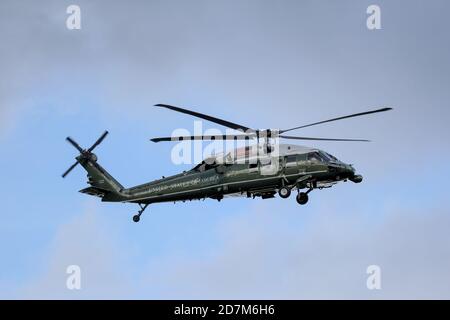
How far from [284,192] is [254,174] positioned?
243cm

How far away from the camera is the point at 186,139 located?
57.9m

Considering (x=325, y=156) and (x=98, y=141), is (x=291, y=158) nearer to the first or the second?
(x=325, y=156)

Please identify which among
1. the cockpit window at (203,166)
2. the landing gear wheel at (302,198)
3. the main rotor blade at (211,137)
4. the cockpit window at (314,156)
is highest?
the main rotor blade at (211,137)

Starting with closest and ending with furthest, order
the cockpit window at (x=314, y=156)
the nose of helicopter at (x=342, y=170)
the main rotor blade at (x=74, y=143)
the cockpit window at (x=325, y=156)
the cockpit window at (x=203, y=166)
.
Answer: the nose of helicopter at (x=342, y=170)
the cockpit window at (x=314, y=156)
the cockpit window at (x=325, y=156)
the cockpit window at (x=203, y=166)
the main rotor blade at (x=74, y=143)

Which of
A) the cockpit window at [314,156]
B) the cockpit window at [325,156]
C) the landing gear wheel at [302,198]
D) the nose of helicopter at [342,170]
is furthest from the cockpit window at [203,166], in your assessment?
the nose of helicopter at [342,170]

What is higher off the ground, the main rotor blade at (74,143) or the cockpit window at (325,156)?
the main rotor blade at (74,143)

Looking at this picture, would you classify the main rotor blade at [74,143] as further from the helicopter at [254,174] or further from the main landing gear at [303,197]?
the main landing gear at [303,197]

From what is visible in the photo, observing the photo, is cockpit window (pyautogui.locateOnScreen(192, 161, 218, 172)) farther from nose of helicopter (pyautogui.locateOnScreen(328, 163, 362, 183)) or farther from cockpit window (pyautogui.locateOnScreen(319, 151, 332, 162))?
nose of helicopter (pyautogui.locateOnScreen(328, 163, 362, 183))

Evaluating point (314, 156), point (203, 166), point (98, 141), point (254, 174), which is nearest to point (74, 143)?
point (98, 141)

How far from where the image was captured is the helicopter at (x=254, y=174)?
5959cm

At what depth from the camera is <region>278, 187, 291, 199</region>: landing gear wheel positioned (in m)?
60.2
